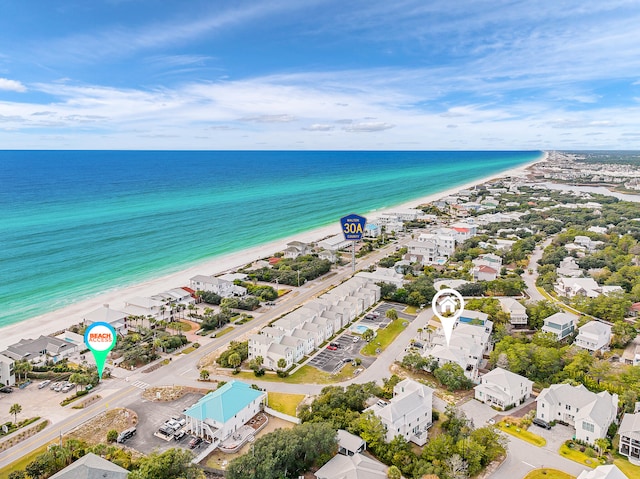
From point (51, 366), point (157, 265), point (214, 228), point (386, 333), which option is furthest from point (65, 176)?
point (386, 333)

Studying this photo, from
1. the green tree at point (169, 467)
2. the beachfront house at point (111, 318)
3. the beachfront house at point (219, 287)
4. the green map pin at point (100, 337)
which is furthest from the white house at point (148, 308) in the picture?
the green tree at point (169, 467)

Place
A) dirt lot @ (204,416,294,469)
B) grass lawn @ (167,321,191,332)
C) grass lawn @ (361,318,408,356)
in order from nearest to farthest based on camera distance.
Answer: dirt lot @ (204,416,294,469), grass lawn @ (361,318,408,356), grass lawn @ (167,321,191,332)

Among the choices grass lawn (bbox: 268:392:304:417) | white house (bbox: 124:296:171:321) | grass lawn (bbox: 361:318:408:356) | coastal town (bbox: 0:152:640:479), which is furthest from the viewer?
white house (bbox: 124:296:171:321)

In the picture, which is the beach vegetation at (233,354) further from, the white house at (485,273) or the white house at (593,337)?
the white house at (485,273)

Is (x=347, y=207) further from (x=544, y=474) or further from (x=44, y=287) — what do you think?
(x=544, y=474)

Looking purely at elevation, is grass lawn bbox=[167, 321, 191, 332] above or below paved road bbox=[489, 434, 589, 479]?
above

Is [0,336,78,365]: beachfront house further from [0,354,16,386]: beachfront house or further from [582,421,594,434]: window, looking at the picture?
[582,421,594,434]: window

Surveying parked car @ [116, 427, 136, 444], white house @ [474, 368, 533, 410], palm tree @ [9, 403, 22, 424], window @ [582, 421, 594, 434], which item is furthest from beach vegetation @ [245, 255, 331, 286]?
window @ [582, 421, 594, 434]
